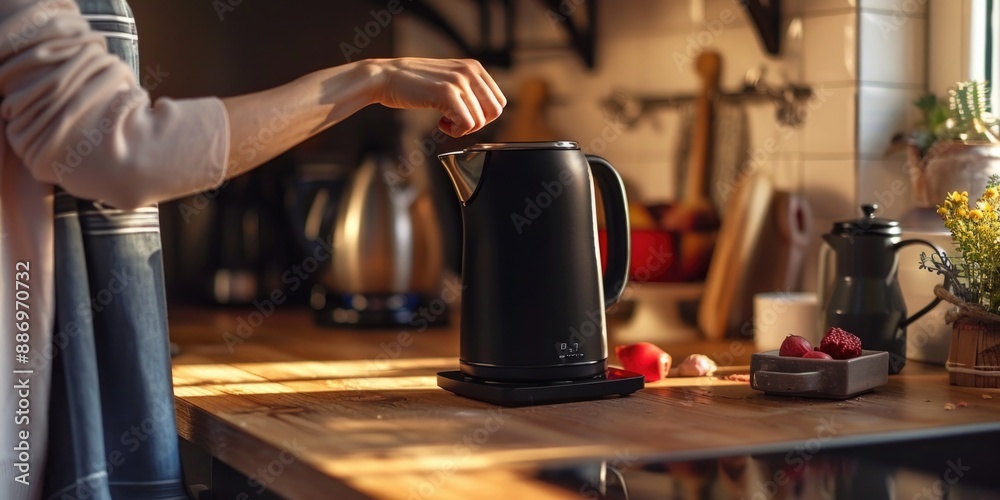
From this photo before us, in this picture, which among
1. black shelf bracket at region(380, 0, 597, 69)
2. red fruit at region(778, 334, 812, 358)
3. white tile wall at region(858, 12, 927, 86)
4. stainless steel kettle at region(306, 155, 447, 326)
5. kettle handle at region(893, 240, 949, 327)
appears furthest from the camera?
black shelf bracket at region(380, 0, 597, 69)

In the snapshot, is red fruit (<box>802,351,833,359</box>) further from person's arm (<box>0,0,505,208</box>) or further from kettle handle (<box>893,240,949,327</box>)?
person's arm (<box>0,0,505,208</box>)

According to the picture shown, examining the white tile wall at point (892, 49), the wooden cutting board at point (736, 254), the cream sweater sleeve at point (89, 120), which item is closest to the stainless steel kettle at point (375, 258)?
the wooden cutting board at point (736, 254)

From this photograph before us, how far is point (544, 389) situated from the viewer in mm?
1021

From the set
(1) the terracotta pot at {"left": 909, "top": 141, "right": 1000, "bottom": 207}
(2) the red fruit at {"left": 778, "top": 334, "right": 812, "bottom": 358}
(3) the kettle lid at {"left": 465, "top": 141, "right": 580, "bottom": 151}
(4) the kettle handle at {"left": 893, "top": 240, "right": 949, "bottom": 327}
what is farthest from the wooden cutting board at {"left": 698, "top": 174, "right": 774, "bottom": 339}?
(3) the kettle lid at {"left": 465, "top": 141, "right": 580, "bottom": 151}

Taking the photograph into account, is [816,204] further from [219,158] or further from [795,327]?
[219,158]

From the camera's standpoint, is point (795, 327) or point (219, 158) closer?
point (219, 158)

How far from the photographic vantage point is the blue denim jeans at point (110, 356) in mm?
891

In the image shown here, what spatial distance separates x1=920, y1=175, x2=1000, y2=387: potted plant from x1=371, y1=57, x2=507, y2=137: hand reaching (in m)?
0.47

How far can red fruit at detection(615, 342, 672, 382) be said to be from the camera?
1204mm

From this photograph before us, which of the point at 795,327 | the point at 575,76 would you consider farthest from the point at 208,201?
the point at 795,327

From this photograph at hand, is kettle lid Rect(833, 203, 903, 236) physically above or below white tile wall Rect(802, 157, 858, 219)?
below

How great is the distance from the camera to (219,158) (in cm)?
86

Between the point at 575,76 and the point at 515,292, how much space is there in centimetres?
119

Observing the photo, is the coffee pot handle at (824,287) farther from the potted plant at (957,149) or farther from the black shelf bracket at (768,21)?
the black shelf bracket at (768,21)
